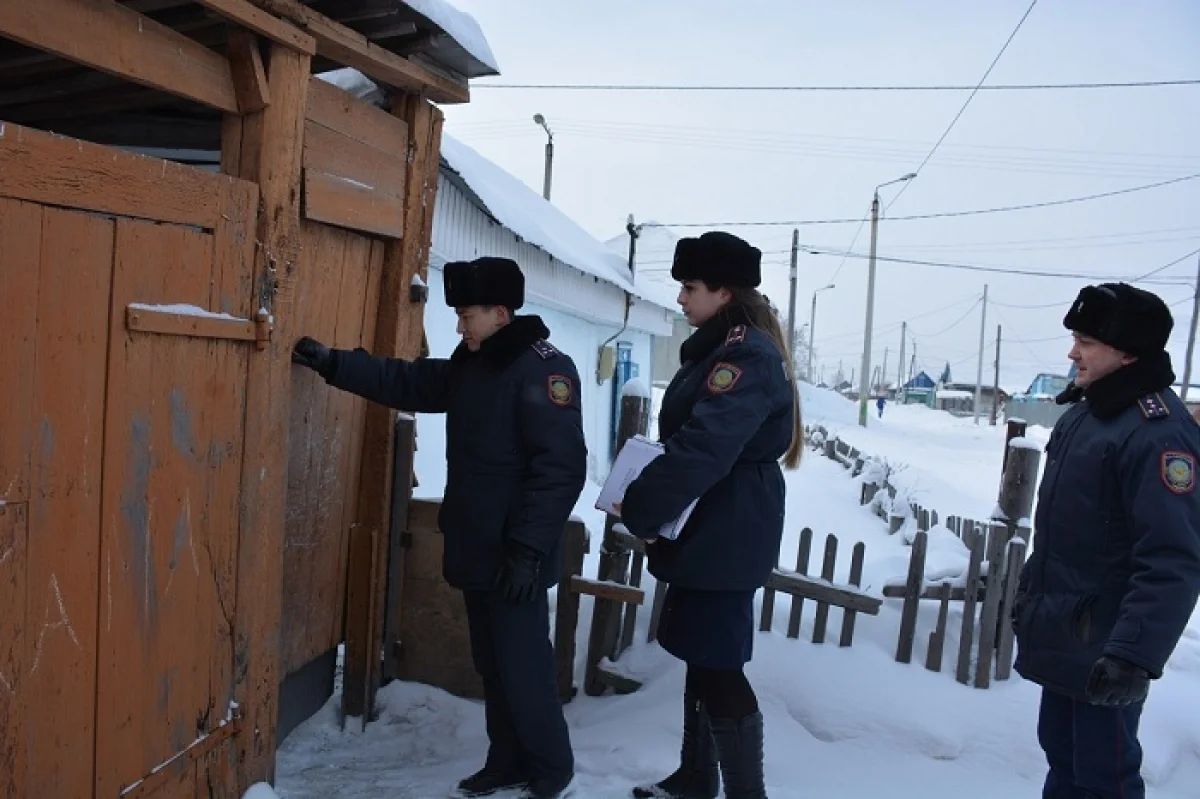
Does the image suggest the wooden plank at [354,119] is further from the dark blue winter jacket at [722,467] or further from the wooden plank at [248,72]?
the dark blue winter jacket at [722,467]

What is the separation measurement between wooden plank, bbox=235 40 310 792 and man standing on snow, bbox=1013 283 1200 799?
2.28 m

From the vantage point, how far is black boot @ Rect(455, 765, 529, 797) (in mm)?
2971

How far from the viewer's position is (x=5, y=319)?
182 cm

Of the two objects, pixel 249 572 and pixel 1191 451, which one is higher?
pixel 1191 451

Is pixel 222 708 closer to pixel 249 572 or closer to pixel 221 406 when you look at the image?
pixel 249 572

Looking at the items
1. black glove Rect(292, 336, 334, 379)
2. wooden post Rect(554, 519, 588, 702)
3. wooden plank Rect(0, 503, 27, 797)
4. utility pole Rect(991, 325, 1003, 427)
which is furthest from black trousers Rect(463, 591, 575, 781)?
utility pole Rect(991, 325, 1003, 427)

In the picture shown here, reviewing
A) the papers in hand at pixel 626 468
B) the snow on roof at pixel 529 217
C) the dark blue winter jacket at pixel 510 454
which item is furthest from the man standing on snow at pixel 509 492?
the snow on roof at pixel 529 217

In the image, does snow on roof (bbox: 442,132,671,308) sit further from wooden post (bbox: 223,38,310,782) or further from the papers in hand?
the papers in hand

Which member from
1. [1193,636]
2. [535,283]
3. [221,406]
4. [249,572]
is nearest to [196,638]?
[249,572]

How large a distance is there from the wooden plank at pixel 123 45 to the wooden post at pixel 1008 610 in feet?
12.3

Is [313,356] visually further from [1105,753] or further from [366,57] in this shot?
[1105,753]

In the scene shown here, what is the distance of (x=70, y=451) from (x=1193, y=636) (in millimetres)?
5446

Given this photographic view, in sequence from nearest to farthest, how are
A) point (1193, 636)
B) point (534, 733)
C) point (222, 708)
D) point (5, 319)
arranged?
1. point (5, 319)
2. point (222, 708)
3. point (534, 733)
4. point (1193, 636)

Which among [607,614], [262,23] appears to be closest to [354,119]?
[262,23]
